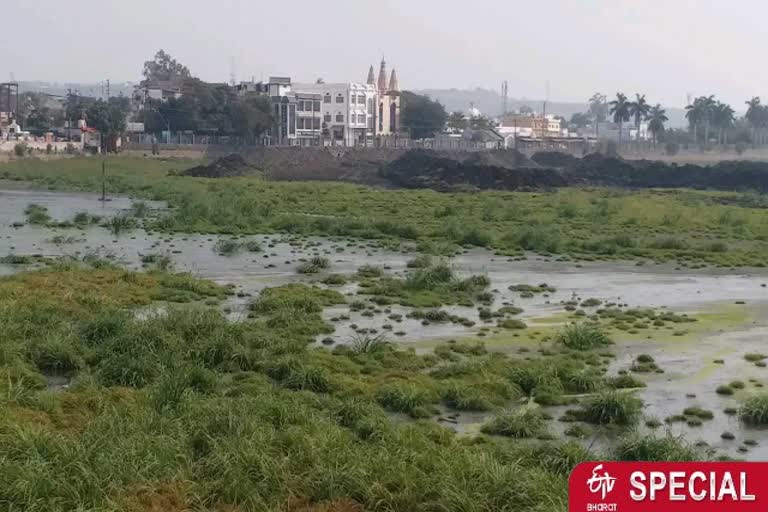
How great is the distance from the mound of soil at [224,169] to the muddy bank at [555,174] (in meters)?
12.2

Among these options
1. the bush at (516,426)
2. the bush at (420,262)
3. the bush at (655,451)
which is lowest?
the bush at (516,426)

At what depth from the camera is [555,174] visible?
76.8 metres

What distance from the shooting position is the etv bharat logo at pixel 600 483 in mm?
7640

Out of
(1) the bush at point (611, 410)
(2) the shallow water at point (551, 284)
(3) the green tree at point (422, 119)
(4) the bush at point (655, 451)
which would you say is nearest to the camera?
(4) the bush at point (655, 451)

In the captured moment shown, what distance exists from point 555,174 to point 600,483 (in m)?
70.8

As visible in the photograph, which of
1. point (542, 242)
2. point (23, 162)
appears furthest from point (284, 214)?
point (23, 162)

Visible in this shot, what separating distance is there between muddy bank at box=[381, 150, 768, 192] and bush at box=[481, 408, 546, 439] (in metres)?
53.9

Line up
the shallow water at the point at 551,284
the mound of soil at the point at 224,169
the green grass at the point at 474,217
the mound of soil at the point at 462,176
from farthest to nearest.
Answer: the mound of soil at the point at 224,169 < the mound of soil at the point at 462,176 < the green grass at the point at 474,217 < the shallow water at the point at 551,284

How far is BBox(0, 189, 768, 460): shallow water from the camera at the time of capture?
15086mm

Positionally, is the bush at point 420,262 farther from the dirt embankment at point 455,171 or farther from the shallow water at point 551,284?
the dirt embankment at point 455,171

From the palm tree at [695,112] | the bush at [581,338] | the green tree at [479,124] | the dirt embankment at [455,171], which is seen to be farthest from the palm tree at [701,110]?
the bush at [581,338]

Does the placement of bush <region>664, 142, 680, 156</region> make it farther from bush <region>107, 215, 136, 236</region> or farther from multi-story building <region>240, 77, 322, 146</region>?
bush <region>107, 215, 136, 236</region>

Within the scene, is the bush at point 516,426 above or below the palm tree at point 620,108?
below

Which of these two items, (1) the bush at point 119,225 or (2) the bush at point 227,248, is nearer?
(2) the bush at point 227,248
